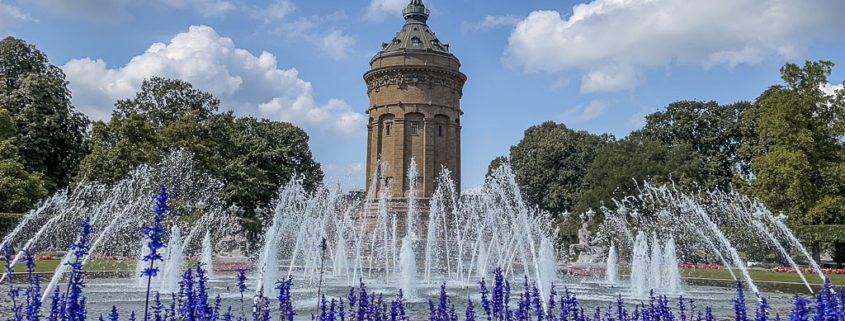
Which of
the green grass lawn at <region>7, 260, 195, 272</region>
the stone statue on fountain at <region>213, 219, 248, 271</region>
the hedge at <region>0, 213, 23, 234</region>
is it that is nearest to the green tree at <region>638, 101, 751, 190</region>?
the stone statue on fountain at <region>213, 219, 248, 271</region>

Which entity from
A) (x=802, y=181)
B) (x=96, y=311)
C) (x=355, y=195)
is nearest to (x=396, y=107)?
(x=355, y=195)

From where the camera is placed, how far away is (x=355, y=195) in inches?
1768

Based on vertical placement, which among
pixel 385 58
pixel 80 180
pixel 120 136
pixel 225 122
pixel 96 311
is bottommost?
pixel 96 311

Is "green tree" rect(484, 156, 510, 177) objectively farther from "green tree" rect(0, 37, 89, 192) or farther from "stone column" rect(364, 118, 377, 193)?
"green tree" rect(0, 37, 89, 192)

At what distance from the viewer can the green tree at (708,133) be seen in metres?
40.1

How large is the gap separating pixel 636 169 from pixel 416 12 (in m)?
19.1

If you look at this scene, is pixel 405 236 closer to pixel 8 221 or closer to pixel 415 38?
pixel 8 221

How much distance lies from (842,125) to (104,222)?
3466cm

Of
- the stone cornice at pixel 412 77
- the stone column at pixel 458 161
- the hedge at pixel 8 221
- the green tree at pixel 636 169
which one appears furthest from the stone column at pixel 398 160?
the hedge at pixel 8 221

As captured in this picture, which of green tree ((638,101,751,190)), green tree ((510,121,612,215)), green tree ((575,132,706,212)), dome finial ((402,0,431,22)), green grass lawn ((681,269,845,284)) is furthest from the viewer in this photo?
green tree ((510,121,612,215))

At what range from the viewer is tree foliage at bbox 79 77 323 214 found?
3047 centimetres

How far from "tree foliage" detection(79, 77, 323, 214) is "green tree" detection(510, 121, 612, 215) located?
17.5m

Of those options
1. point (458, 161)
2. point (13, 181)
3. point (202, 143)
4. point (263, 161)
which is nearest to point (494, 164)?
point (458, 161)

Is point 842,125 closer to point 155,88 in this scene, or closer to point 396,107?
point 396,107
